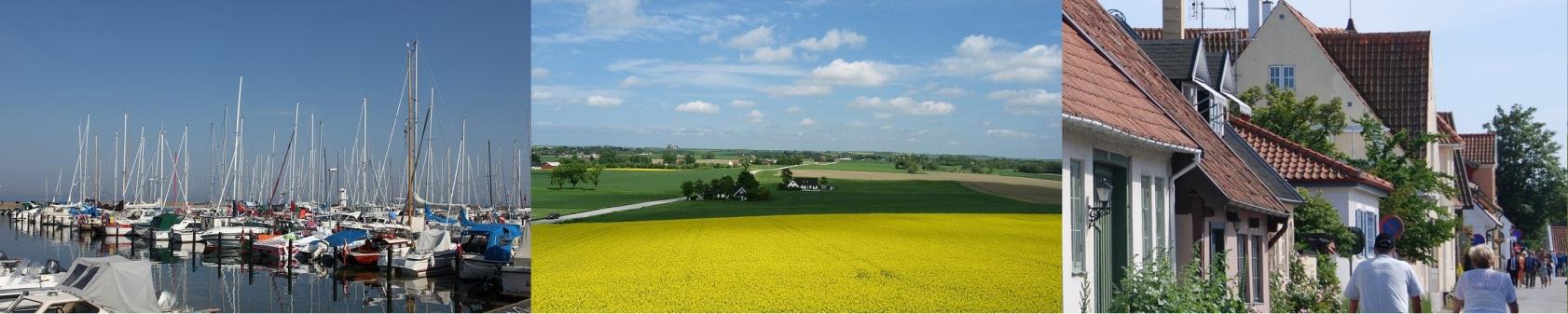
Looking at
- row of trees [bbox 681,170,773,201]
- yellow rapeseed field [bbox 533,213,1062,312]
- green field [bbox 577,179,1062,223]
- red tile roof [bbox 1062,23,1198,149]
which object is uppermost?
red tile roof [bbox 1062,23,1198,149]

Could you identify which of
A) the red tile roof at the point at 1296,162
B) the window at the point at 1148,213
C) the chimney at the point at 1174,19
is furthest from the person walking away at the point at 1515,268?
the window at the point at 1148,213

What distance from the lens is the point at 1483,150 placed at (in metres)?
43.3

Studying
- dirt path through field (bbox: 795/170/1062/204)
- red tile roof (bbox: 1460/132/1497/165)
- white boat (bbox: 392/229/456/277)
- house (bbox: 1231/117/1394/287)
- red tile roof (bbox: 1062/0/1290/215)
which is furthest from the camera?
red tile roof (bbox: 1460/132/1497/165)

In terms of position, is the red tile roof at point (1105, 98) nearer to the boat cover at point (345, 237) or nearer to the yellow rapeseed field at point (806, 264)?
the yellow rapeseed field at point (806, 264)

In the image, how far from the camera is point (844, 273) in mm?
6898

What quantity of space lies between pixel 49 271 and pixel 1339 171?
61.8 ft

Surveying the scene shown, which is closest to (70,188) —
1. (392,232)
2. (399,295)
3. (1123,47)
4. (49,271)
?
(399,295)

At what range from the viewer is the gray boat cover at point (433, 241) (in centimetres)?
3192

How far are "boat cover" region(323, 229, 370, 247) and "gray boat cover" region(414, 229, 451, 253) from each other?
178 inches

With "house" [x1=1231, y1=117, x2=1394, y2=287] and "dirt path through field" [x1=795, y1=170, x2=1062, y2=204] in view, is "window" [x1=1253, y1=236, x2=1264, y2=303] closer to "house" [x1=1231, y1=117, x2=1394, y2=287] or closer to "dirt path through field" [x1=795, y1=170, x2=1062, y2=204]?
"house" [x1=1231, y1=117, x2=1394, y2=287]

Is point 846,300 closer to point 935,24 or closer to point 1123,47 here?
point 935,24

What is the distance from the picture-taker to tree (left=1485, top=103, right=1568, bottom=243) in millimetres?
39031

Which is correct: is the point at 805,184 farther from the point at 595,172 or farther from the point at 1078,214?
the point at 1078,214

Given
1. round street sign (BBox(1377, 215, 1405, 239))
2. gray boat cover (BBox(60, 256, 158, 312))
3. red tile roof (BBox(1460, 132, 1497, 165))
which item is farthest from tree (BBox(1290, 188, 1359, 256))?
red tile roof (BBox(1460, 132, 1497, 165))
